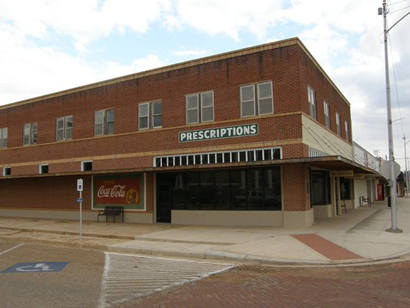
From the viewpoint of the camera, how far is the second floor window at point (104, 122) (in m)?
22.5

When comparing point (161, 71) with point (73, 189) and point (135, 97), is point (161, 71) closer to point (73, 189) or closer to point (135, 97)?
point (135, 97)

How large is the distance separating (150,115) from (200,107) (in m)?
3.35

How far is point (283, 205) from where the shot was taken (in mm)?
16031

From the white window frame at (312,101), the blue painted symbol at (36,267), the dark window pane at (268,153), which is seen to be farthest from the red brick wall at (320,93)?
the blue painted symbol at (36,267)

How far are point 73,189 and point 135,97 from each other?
724 centimetres

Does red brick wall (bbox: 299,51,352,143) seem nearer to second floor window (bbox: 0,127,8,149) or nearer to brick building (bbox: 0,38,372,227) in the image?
brick building (bbox: 0,38,372,227)

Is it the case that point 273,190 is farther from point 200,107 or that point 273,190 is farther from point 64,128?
point 64,128

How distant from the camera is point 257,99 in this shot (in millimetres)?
17484

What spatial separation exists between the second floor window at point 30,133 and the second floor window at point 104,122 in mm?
6443

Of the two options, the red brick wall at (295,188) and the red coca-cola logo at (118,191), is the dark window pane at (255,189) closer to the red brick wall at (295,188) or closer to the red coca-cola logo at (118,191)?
the red brick wall at (295,188)

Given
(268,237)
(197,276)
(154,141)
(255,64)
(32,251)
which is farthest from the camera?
(154,141)

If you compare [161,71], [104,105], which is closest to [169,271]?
[161,71]

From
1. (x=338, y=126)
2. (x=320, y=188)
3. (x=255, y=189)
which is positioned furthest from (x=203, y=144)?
(x=338, y=126)

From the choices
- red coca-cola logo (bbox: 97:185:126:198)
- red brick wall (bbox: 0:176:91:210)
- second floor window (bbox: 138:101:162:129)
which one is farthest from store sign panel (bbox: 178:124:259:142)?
red brick wall (bbox: 0:176:91:210)
